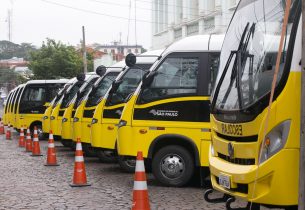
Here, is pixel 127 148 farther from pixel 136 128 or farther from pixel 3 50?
pixel 3 50

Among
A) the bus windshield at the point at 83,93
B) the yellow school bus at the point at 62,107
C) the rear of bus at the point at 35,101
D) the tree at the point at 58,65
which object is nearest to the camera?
the bus windshield at the point at 83,93

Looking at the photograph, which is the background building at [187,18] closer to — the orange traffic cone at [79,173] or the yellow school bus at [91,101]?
the yellow school bus at [91,101]

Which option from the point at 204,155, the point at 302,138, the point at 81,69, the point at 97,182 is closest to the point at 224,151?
the point at 302,138

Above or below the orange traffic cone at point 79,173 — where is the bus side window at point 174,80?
above

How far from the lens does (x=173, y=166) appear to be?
1036 centimetres

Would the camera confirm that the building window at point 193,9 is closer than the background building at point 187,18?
No

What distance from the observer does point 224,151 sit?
6.35 meters

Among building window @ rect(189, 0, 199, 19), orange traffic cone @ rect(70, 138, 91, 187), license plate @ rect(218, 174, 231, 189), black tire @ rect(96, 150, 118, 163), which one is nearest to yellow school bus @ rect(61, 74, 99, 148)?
black tire @ rect(96, 150, 118, 163)

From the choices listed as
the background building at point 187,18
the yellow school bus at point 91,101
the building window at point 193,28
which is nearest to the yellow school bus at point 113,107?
the yellow school bus at point 91,101

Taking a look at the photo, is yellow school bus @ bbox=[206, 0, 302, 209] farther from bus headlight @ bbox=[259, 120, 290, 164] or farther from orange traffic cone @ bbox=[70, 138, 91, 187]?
orange traffic cone @ bbox=[70, 138, 91, 187]

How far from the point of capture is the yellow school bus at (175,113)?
10219mm

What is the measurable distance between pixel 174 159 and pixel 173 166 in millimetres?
122

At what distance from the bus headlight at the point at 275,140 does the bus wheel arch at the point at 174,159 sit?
15.2 feet

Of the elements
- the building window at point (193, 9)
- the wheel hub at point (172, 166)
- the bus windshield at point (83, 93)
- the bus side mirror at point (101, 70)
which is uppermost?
the building window at point (193, 9)
